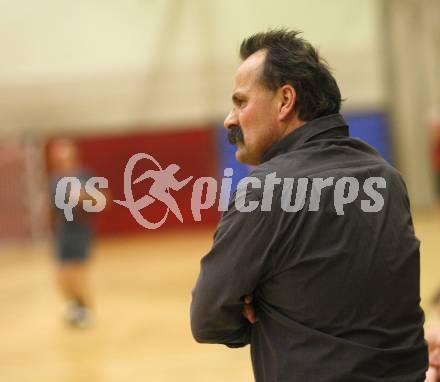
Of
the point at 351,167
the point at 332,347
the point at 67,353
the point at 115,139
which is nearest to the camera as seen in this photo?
the point at 332,347

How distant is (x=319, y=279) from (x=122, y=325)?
19.5 ft

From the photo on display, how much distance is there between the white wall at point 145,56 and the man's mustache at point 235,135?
12.9 m

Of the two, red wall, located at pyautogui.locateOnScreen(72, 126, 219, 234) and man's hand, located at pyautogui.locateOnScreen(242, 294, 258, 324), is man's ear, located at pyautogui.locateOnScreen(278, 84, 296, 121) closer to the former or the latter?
man's hand, located at pyautogui.locateOnScreen(242, 294, 258, 324)

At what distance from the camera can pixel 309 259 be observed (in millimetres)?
1916

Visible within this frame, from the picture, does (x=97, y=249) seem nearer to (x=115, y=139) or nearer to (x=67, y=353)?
(x=115, y=139)

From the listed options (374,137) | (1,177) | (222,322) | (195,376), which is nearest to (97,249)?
(1,177)

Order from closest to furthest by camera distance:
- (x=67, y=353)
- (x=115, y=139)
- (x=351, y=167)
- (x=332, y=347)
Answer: (x=332, y=347) < (x=351, y=167) < (x=67, y=353) < (x=115, y=139)

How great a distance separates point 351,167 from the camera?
2.04 meters

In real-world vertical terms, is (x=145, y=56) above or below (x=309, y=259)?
above

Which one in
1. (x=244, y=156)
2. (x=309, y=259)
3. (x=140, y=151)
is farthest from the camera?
(x=140, y=151)

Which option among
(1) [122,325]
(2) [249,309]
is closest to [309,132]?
(2) [249,309]

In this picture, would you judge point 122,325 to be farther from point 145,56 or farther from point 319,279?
point 145,56

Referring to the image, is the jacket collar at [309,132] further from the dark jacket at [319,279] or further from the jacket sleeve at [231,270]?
the jacket sleeve at [231,270]

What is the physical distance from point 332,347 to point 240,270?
1.04ft
